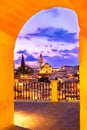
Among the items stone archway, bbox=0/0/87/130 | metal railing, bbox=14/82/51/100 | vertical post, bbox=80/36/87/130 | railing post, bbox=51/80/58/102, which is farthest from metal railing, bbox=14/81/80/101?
vertical post, bbox=80/36/87/130

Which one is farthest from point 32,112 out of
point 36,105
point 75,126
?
point 75,126

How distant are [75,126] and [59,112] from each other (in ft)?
8.77

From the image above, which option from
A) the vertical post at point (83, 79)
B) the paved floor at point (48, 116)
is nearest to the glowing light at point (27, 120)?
the paved floor at point (48, 116)

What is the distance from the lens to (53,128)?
336 inches

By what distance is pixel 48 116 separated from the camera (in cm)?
1061

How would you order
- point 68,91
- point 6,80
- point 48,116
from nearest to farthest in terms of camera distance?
1. point 6,80
2. point 48,116
3. point 68,91

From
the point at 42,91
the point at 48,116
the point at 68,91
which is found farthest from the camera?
the point at 42,91

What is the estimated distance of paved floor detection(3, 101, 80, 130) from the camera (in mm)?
8852

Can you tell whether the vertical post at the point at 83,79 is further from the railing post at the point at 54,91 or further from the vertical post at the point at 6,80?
the railing post at the point at 54,91

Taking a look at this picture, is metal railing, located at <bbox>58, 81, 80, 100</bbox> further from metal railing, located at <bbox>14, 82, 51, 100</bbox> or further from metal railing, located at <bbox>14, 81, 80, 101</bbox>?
metal railing, located at <bbox>14, 82, 51, 100</bbox>

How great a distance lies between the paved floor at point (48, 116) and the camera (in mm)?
8852

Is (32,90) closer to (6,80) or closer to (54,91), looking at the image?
(54,91)

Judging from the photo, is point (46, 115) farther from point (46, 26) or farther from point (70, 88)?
point (46, 26)

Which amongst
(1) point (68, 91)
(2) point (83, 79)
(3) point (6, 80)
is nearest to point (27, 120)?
(3) point (6, 80)
